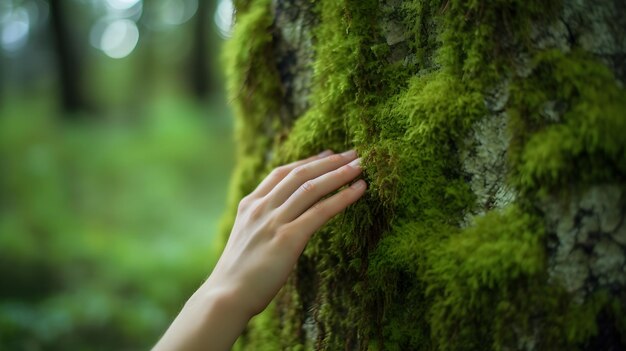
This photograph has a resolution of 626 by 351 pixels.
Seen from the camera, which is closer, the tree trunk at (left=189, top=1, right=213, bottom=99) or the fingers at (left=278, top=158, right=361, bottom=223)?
the fingers at (left=278, top=158, right=361, bottom=223)

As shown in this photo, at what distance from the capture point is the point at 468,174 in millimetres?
1398

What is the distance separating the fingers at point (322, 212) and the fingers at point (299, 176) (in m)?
0.11

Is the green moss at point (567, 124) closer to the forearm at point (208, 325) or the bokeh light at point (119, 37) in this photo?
the forearm at point (208, 325)

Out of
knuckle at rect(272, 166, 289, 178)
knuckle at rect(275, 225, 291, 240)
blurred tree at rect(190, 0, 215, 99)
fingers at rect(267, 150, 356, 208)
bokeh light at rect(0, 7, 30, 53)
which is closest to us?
knuckle at rect(275, 225, 291, 240)

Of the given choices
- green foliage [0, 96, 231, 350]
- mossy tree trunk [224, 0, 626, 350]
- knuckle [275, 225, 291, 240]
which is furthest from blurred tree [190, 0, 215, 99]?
knuckle [275, 225, 291, 240]

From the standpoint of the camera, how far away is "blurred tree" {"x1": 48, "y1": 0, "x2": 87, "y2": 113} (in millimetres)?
10594

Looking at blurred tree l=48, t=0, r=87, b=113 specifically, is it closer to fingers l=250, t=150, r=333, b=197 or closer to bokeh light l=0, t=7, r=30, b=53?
bokeh light l=0, t=7, r=30, b=53

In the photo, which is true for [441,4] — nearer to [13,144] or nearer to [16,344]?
[16,344]

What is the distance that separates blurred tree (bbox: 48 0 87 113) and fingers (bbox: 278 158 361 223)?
11560 millimetres

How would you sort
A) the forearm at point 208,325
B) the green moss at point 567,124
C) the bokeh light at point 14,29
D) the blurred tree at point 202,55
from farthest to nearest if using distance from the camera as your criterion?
1. the bokeh light at point 14,29
2. the blurred tree at point 202,55
3. the forearm at point 208,325
4. the green moss at point 567,124

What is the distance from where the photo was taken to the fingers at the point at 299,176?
1517mm

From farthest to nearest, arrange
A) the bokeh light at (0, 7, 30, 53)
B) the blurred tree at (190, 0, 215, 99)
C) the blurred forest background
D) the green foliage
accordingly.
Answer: the bokeh light at (0, 7, 30, 53)
the blurred tree at (190, 0, 215, 99)
the blurred forest background
the green foliage

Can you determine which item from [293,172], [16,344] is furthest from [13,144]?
[293,172]

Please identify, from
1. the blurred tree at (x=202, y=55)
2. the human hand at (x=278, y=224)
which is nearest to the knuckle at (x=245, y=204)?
the human hand at (x=278, y=224)
